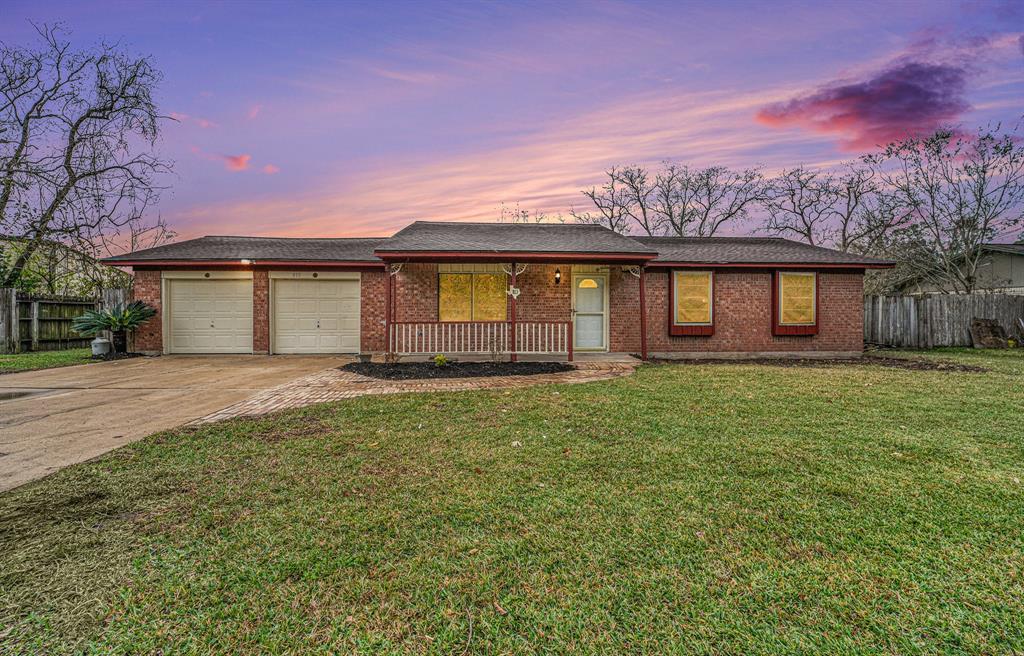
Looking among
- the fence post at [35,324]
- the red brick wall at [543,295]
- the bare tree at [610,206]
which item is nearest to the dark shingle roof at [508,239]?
the red brick wall at [543,295]

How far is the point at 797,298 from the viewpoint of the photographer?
11789 mm

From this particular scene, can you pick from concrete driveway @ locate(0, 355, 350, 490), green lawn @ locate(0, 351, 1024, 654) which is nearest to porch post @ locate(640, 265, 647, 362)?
green lawn @ locate(0, 351, 1024, 654)

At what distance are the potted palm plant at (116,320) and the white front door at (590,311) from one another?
11.2 m

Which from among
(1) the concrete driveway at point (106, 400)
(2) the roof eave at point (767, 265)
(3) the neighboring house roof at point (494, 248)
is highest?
(3) the neighboring house roof at point (494, 248)

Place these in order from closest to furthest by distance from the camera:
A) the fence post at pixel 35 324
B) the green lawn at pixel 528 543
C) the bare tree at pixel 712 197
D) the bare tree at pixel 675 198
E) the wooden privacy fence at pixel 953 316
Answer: the green lawn at pixel 528 543 → the fence post at pixel 35 324 → the wooden privacy fence at pixel 953 316 → the bare tree at pixel 712 197 → the bare tree at pixel 675 198

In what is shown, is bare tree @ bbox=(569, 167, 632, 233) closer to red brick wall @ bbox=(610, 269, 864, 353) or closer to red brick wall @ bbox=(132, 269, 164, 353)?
red brick wall @ bbox=(610, 269, 864, 353)

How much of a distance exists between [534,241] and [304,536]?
32.2ft

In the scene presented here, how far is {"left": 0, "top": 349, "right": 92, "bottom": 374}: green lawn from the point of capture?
30.2 feet

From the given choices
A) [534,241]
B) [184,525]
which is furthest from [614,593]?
[534,241]

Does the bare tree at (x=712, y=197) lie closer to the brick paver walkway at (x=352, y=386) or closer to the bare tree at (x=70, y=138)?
the brick paver walkway at (x=352, y=386)

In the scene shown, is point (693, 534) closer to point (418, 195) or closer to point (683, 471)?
point (683, 471)

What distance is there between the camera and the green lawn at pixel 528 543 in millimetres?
1696

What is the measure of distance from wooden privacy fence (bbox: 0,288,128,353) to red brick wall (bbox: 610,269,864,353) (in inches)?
563

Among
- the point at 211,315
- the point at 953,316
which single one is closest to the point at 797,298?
the point at 953,316
